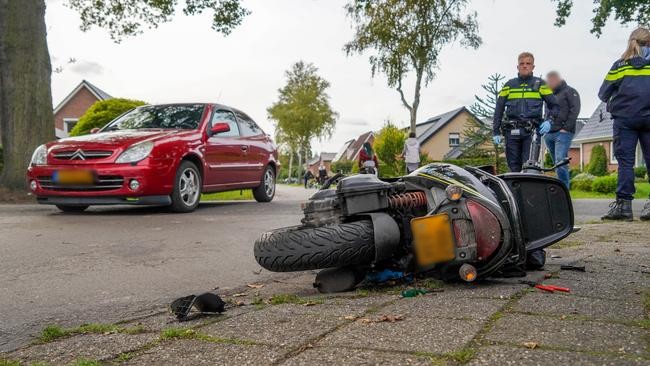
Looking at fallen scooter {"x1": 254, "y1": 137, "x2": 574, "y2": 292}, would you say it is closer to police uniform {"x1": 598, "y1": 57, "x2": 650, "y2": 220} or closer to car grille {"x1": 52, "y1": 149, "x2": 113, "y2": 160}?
police uniform {"x1": 598, "y1": 57, "x2": 650, "y2": 220}

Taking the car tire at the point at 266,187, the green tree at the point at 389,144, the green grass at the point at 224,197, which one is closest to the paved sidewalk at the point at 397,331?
the car tire at the point at 266,187

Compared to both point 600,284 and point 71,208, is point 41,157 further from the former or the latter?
point 600,284

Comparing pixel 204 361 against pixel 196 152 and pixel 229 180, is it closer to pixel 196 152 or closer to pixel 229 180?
pixel 196 152

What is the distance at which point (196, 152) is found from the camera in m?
8.06

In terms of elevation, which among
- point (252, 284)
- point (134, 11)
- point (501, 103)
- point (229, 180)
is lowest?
point (252, 284)

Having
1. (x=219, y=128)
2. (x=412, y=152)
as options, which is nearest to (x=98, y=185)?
(x=219, y=128)

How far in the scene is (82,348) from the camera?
214 centimetres

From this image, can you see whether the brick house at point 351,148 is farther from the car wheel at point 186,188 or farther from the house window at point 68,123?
the car wheel at point 186,188

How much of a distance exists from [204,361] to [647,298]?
6.30ft

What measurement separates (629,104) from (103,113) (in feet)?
79.1

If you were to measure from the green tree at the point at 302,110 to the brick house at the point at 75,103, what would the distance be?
2564 centimetres

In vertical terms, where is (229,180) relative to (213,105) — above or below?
below

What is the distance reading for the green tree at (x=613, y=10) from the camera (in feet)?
76.1

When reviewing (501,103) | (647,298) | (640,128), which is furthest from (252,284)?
(640,128)
